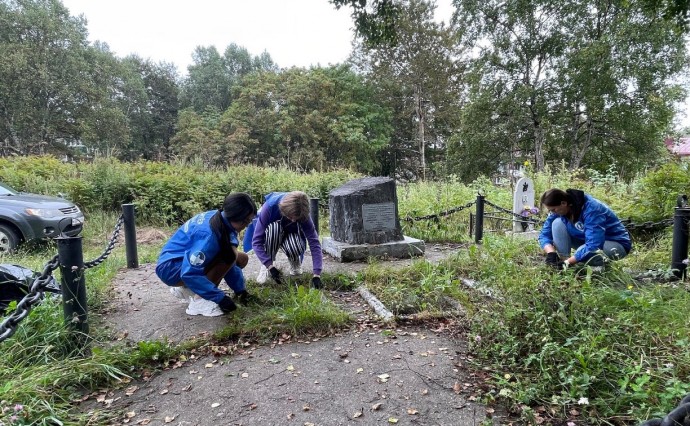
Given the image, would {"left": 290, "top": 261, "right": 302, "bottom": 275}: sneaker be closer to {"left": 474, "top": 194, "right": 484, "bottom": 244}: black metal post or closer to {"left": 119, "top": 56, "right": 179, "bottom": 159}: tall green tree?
{"left": 474, "top": 194, "right": 484, "bottom": 244}: black metal post

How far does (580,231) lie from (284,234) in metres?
3.22

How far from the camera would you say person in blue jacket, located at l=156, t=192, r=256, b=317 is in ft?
10.9

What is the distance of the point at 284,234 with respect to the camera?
4691 mm

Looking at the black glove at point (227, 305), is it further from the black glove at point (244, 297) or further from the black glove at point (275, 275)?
the black glove at point (275, 275)

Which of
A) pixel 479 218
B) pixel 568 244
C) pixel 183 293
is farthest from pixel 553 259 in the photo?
pixel 183 293

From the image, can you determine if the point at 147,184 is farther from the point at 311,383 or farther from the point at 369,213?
the point at 311,383

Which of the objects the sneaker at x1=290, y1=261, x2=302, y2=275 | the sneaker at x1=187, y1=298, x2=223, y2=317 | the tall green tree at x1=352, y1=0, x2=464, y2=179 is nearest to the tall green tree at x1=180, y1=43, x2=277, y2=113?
the tall green tree at x1=352, y1=0, x2=464, y2=179

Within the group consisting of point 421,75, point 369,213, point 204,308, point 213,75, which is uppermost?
point 213,75

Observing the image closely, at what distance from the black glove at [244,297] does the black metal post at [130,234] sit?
284 centimetres

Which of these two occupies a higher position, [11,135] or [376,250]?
[11,135]

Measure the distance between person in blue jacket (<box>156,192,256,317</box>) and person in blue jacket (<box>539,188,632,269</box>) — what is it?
301 centimetres

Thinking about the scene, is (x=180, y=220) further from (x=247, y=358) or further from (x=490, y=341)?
(x=490, y=341)

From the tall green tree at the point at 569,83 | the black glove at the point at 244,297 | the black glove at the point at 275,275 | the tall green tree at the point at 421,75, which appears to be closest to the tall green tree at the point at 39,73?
the tall green tree at the point at 421,75

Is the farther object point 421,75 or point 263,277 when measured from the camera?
point 421,75
